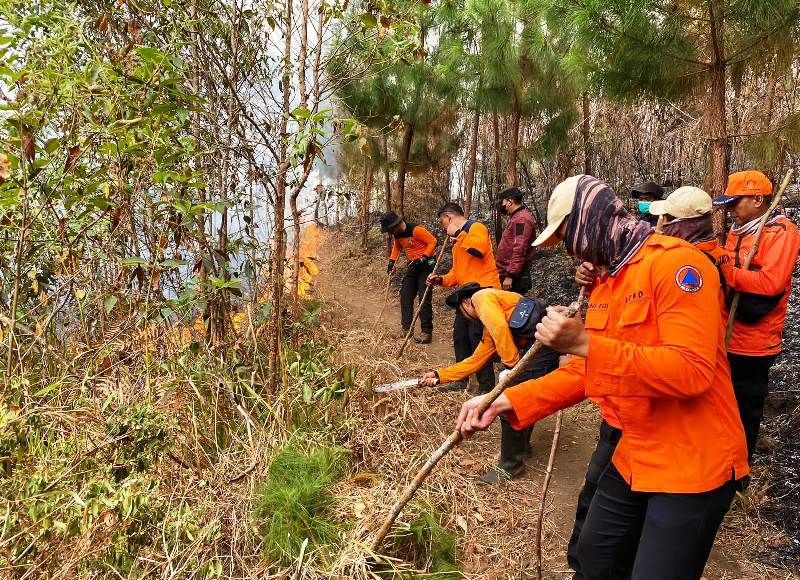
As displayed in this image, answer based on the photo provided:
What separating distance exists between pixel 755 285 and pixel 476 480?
206 centimetres

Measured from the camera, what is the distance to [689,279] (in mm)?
1490

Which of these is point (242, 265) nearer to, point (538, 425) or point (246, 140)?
point (246, 140)

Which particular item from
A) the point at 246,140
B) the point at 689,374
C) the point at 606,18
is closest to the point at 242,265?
the point at 246,140

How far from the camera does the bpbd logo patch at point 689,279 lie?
148cm

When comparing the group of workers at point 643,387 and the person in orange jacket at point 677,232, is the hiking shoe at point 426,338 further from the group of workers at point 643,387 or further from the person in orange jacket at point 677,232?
the group of workers at point 643,387

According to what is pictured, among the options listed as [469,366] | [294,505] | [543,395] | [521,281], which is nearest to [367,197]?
[521,281]

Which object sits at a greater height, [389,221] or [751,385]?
[389,221]

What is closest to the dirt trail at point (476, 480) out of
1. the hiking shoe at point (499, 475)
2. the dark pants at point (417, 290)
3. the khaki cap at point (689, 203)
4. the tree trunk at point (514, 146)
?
the hiking shoe at point (499, 475)

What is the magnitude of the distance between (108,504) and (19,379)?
1.00 m

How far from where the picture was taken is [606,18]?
4.09m

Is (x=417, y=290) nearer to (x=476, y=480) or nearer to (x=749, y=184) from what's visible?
(x=476, y=480)

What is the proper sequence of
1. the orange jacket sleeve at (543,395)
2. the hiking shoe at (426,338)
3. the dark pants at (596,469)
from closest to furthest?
the orange jacket sleeve at (543,395) → the dark pants at (596,469) → the hiking shoe at (426,338)

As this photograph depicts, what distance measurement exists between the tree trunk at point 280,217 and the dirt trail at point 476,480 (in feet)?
2.25

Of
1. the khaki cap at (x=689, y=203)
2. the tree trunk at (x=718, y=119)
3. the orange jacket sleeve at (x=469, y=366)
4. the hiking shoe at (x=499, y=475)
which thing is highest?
the tree trunk at (x=718, y=119)
